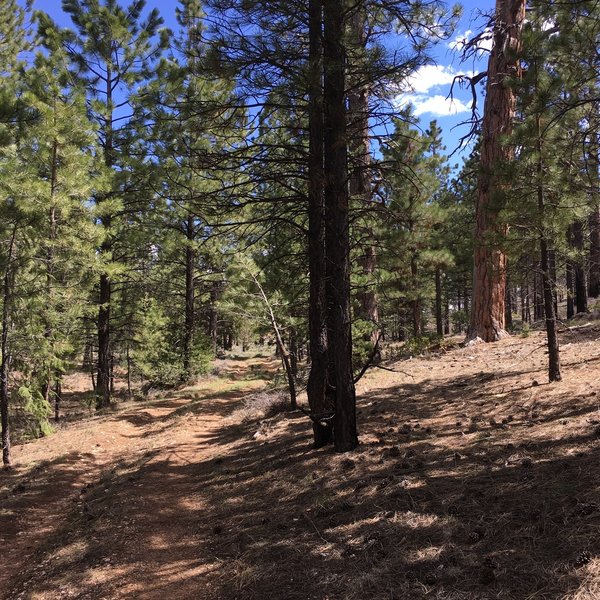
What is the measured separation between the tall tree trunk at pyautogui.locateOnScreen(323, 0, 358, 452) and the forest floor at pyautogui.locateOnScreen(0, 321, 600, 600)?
512mm

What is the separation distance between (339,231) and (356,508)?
3.01m

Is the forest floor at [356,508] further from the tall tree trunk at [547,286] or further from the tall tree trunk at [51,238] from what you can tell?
the tall tree trunk at [51,238]

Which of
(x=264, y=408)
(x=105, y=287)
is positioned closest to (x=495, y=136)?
(x=264, y=408)

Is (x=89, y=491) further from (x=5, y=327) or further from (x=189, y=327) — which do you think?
(x=189, y=327)

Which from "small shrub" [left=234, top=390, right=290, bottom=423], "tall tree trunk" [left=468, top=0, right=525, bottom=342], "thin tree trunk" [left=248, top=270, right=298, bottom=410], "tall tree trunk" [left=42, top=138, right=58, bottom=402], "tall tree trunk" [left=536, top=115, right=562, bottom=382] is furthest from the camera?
"tall tree trunk" [left=468, top=0, right=525, bottom=342]

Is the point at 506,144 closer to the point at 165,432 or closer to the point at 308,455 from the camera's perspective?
the point at 308,455

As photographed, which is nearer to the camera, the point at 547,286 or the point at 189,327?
the point at 547,286

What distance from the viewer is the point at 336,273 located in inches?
212

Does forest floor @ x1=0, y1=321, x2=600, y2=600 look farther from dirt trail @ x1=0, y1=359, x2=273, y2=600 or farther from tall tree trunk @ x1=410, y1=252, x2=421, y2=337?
tall tree trunk @ x1=410, y1=252, x2=421, y2=337

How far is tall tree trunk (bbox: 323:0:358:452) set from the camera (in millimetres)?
5292

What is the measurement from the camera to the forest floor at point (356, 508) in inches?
113

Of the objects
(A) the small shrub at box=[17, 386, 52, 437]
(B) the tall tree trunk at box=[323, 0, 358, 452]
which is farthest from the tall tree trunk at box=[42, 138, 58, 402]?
(B) the tall tree trunk at box=[323, 0, 358, 452]

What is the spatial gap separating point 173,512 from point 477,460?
11.2 feet

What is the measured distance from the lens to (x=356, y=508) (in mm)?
3973
